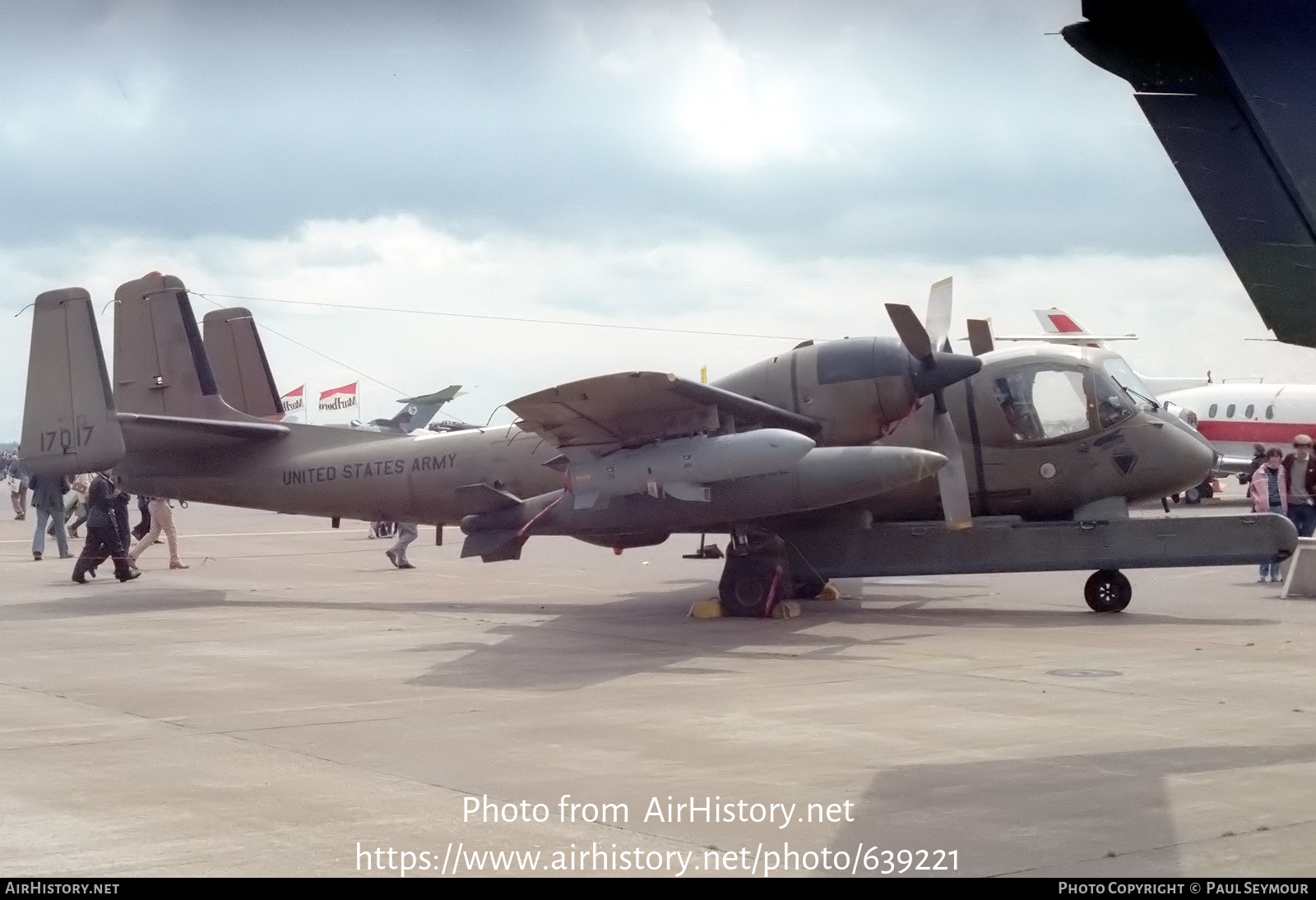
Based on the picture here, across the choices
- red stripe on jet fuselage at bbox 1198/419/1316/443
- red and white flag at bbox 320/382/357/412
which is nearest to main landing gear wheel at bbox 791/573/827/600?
red stripe on jet fuselage at bbox 1198/419/1316/443

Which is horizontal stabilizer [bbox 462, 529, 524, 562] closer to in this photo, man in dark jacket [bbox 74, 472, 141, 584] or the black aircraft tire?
the black aircraft tire

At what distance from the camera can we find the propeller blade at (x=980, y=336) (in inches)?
668

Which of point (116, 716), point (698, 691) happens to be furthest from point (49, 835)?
point (698, 691)

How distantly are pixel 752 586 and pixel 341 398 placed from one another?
195 ft

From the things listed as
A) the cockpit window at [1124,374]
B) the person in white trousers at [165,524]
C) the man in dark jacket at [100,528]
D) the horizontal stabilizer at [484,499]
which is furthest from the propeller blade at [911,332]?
the person in white trousers at [165,524]

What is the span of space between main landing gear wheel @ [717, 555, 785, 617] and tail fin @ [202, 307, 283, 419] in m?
9.18

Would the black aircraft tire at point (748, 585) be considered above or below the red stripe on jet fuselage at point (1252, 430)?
below

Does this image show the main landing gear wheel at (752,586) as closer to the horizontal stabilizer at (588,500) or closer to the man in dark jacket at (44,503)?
the horizontal stabilizer at (588,500)

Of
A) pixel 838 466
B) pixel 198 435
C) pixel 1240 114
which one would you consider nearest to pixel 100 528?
pixel 198 435

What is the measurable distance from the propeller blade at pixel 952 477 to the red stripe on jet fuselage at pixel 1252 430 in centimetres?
2788

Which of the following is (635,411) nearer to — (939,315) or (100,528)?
(939,315)

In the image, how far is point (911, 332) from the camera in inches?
582

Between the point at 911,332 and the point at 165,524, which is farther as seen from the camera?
the point at 165,524

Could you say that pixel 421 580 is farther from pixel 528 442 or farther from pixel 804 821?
pixel 804 821
